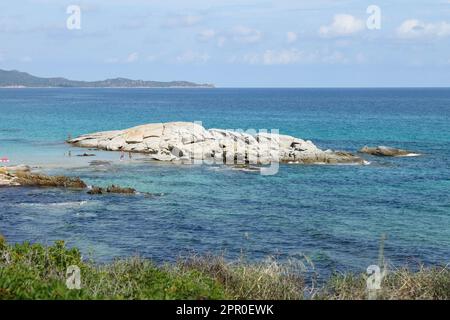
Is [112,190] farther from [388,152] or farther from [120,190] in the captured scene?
[388,152]

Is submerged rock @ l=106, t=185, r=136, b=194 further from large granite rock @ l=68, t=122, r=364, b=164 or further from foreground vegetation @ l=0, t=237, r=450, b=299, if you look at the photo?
foreground vegetation @ l=0, t=237, r=450, b=299

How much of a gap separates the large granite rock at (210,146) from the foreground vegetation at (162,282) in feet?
148

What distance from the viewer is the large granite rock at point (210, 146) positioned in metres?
65.9

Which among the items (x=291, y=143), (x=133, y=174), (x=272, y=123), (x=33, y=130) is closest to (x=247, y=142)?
(x=291, y=143)

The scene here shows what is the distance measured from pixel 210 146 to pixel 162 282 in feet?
173

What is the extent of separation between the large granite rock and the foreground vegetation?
45.0m

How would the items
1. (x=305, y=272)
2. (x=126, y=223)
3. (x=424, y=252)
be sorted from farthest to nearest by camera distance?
(x=126, y=223) < (x=424, y=252) < (x=305, y=272)

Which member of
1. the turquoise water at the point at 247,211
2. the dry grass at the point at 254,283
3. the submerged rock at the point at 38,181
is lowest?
the turquoise water at the point at 247,211

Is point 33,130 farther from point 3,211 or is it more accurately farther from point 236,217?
point 236,217

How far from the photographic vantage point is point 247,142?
71188 mm

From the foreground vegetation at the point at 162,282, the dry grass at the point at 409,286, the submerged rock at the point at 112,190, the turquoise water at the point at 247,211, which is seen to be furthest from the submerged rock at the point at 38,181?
the dry grass at the point at 409,286

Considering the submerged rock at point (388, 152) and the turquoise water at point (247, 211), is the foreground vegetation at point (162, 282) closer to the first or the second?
the turquoise water at point (247, 211)

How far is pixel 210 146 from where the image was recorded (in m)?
69.6
